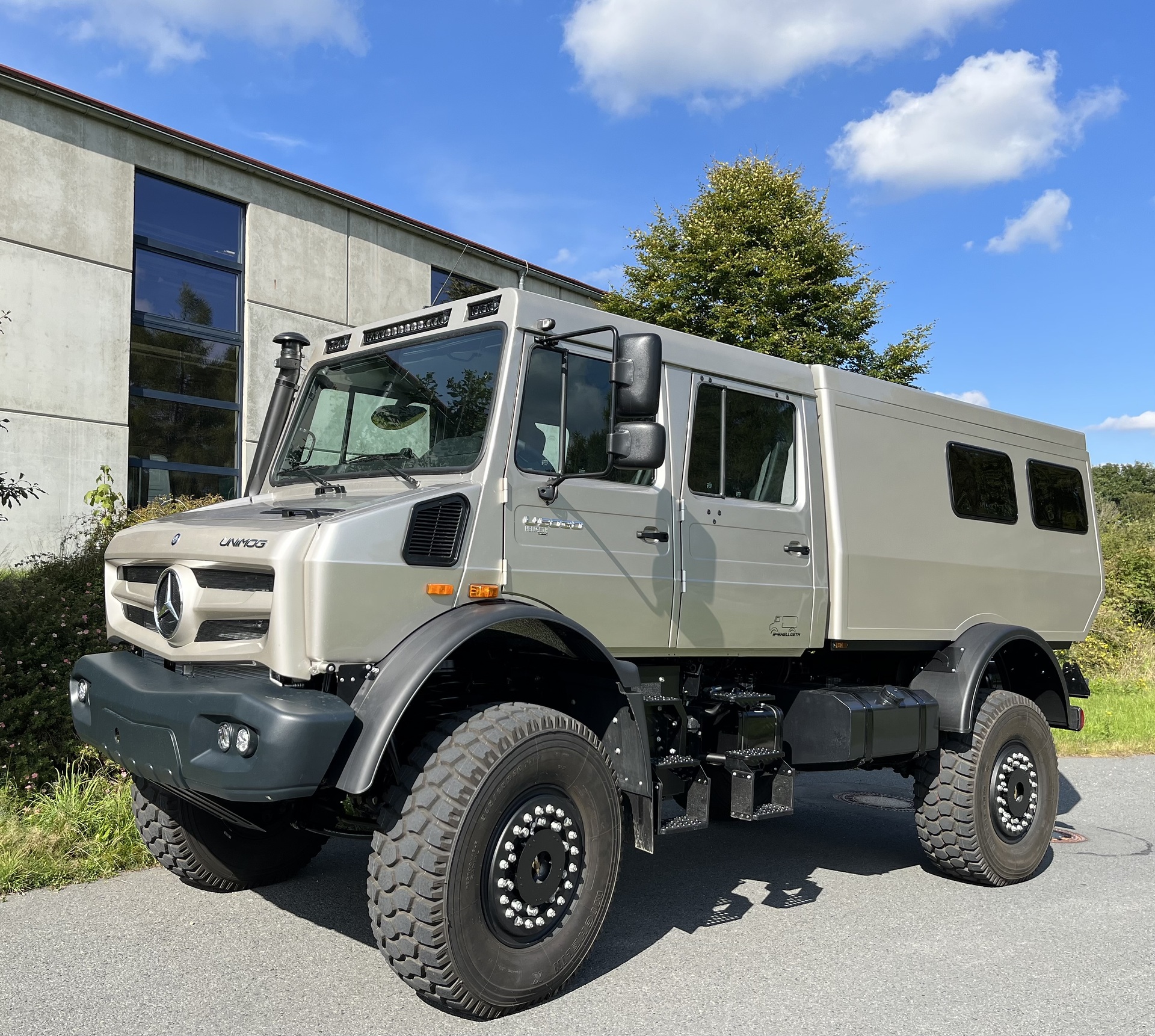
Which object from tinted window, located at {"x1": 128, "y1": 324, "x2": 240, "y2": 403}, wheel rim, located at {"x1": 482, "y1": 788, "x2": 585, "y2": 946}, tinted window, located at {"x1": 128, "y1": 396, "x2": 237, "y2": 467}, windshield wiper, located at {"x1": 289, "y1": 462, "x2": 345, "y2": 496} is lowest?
wheel rim, located at {"x1": 482, "y1": 788, "x2": 585, "y2": 946}

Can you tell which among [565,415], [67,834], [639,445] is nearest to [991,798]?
[639,445]

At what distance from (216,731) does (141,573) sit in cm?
122

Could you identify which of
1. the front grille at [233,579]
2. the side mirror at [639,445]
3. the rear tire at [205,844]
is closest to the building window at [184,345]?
the rear tire at [205,844]

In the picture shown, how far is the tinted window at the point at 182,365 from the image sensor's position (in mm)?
14305

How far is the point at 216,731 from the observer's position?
11.2 feet

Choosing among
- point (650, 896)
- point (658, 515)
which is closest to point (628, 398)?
point (658, 515)

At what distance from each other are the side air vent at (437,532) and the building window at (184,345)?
11400 mm

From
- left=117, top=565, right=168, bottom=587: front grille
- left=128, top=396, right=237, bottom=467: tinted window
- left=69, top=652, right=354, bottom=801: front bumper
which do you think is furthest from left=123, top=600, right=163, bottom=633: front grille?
left=128, top=396, right=237, bottom=467: tinted window

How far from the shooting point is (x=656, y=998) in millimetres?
3887

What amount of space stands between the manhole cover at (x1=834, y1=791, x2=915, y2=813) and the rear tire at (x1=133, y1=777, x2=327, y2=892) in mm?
4415

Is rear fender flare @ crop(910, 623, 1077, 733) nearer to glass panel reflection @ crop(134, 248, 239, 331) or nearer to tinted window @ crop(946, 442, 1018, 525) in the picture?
tinted window @ crop(946, 442, 1018, 525)

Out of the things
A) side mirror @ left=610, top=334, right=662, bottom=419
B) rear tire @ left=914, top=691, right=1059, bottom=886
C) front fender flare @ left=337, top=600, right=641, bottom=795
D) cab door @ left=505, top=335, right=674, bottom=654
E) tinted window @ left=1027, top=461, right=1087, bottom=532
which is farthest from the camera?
tinted window @ left=1027, top=461, right=1087, bottom=532

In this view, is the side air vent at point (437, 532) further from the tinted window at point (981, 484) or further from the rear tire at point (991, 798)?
the tinted window at point (981, 484)

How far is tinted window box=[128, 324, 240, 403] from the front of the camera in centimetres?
1430
